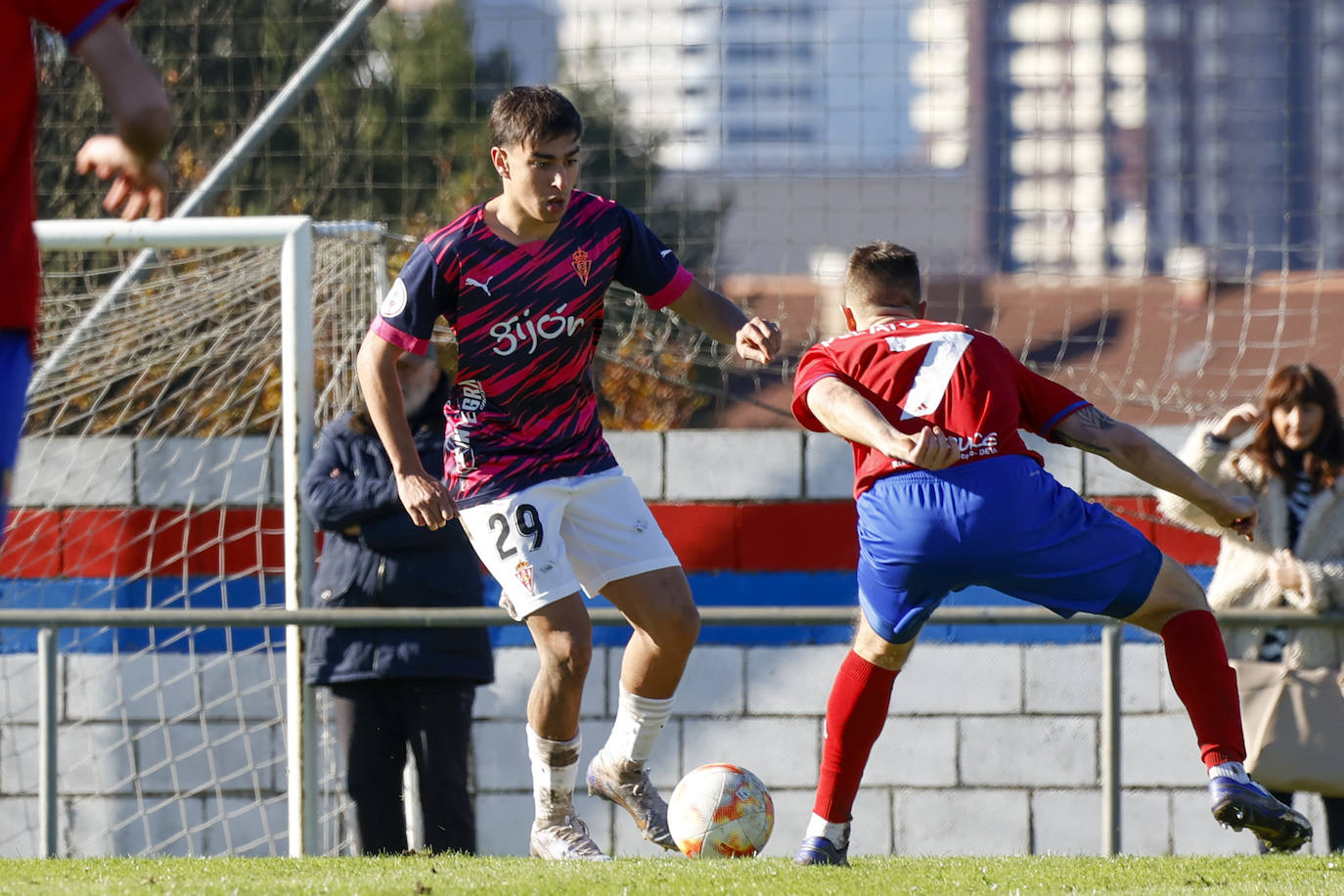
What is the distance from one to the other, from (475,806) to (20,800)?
1.98 m

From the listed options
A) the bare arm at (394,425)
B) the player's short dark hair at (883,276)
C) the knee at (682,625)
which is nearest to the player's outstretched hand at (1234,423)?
the player's short dark hair at (883,276)

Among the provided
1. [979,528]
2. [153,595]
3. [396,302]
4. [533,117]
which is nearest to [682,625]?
[979,528]

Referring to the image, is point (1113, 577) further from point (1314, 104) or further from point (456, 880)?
point (1314, 104)

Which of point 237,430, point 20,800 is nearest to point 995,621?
point 237,430

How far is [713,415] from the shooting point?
15.2m

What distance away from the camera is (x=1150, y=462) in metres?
4.06

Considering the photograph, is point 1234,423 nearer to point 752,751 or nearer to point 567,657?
point 567,657

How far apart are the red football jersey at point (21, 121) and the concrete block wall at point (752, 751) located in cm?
453

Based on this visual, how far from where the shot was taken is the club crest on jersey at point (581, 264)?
14.1ft

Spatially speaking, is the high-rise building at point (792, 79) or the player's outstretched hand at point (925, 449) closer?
the player's outstretched hand at point (925, 449)

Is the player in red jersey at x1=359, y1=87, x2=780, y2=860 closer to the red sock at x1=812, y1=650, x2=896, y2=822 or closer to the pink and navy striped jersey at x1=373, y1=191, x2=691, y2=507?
the pink and navy striped jersey at x1=373, y1=191, x2=691, y2=507

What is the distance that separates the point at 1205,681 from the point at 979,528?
0.66 m

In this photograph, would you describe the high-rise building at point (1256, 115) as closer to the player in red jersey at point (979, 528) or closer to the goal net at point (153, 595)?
the player in red jersey at point (979, 528)

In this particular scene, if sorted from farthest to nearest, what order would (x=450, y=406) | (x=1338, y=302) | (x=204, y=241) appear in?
(x=1338, y=302) < (x=204, y=241) < (x=450, y=406)
